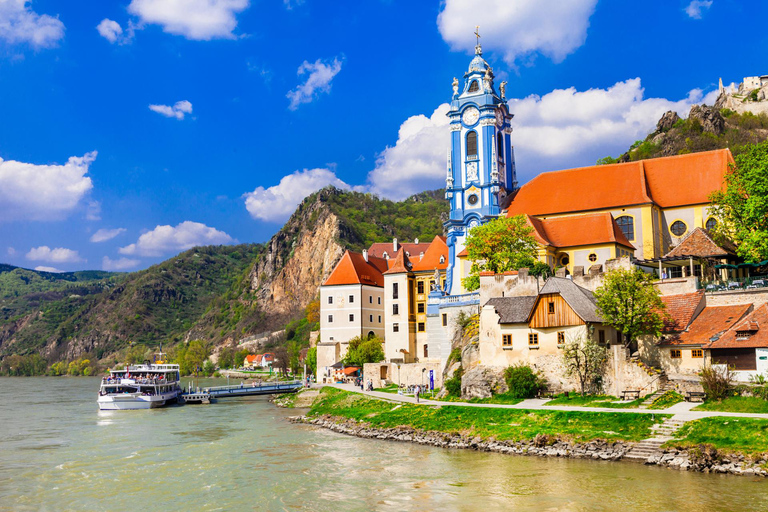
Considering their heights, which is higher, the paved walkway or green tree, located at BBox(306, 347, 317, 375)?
green tree, located at BBox(306, 347, 317, 375)

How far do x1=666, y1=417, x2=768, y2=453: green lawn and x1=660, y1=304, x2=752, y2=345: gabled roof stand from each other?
7.31m

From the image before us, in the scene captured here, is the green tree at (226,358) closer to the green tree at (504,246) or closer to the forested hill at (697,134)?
the forested hill at (697,134)

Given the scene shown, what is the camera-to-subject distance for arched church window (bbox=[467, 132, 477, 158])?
59.7 meters

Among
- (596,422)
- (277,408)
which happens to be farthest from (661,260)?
(277,408)

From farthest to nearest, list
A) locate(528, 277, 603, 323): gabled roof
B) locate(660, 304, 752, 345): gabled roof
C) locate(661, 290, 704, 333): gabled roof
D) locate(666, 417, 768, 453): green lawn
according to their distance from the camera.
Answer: locate(528, 277, 603, 323): gabled roof
locate(661, 290, 704, 333): gabled roof
locate(660, 304, 752, 345): gabled roof
locate(666, 417, 768, 453): green lawn

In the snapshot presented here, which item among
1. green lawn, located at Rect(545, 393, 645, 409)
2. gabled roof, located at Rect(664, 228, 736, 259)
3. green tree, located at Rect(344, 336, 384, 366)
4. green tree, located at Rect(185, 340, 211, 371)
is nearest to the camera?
green lawn, located at Rect(545, 393, 645, 409)

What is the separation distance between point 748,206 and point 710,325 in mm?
8982

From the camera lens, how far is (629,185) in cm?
5212

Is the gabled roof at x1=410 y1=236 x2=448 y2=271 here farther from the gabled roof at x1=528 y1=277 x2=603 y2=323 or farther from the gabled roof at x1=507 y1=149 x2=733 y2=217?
the gabled roof at x1=528 y1=277 x2=603 y2=323

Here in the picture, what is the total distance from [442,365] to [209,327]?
150 m

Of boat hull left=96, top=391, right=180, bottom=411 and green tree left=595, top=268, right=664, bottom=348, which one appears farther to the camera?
boat hull left=96, top=391, right=180, bottom=411

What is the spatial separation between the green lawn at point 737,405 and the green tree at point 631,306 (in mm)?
5311

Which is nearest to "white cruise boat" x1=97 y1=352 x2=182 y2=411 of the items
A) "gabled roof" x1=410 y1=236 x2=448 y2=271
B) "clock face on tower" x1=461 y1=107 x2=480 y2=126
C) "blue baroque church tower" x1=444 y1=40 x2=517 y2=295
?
"gabled roof" x1=410 y1=236 x2=448 y2=271

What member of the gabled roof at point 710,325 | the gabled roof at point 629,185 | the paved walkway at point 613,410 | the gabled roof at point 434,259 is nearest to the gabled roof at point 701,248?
the gabled roof at point 710,325
